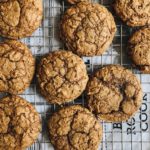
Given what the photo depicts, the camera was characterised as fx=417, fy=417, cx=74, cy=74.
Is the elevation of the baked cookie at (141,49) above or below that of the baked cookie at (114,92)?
above

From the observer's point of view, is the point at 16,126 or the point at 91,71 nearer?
the point at 16,126

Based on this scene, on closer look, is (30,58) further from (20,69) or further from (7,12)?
(7,12)

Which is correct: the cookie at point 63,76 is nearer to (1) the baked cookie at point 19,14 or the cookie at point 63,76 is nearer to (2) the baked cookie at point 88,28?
(2) the baked cookie at point 88,28

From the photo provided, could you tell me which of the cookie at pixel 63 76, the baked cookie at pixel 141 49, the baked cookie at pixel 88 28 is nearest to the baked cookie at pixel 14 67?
the cookie at pixel 63 76

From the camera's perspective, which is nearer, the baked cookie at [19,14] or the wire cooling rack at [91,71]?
the baked cookie at [19,14]

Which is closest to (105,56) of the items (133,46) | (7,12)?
(133,46)

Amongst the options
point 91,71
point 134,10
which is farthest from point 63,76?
point 134,10

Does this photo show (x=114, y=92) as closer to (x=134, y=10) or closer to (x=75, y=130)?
(x=75, y=130)
